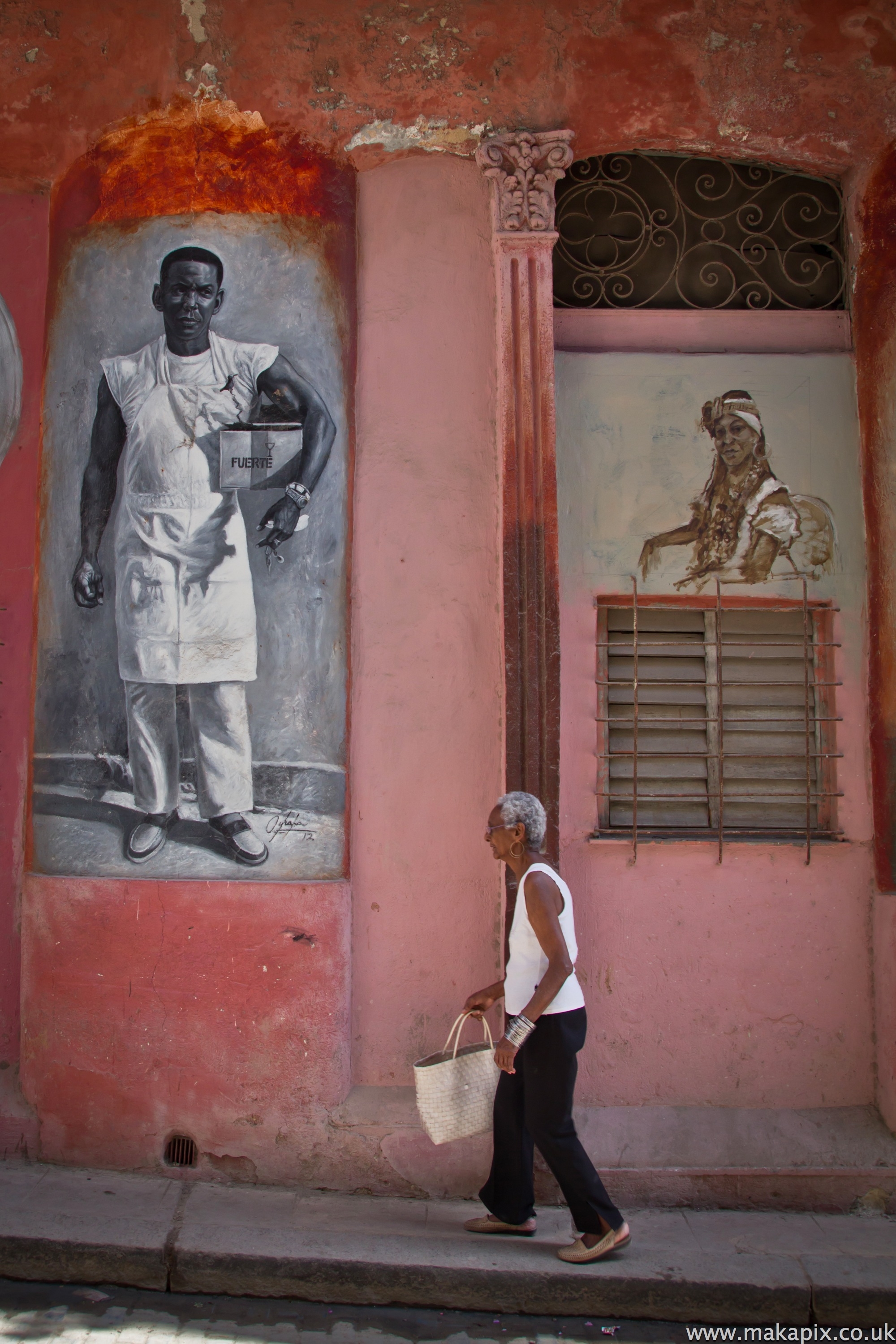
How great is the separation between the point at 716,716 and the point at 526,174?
2.71m

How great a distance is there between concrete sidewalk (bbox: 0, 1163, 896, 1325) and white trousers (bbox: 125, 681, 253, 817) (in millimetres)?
1664

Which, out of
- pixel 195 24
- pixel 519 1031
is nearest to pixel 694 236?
pixel 195 24

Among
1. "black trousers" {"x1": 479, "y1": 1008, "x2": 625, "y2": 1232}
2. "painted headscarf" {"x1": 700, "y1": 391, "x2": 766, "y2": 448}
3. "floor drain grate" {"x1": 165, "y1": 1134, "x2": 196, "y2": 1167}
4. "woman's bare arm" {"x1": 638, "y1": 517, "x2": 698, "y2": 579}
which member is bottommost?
"floor drain grate" {"x1": 165, "y1": 1134, "x2": 196, "y2": 1167}

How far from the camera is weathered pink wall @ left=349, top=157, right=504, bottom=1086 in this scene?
15.1 feet

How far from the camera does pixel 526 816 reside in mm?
3723

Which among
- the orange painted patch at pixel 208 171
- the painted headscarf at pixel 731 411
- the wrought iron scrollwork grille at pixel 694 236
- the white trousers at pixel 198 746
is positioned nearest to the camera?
the white trousers at pixel 198 746

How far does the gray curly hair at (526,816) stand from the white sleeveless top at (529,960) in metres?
0.10

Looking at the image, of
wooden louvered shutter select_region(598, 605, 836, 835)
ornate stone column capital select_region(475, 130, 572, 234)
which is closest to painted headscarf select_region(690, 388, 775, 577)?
wooden louvered shutter select_region(598, 605, 836, 835)

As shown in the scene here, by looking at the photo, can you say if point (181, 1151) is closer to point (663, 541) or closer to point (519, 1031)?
point (519, 1031)

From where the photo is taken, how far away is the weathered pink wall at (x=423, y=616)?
182 inches

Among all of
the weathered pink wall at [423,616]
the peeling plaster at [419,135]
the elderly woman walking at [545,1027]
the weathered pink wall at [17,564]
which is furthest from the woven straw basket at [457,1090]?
the peeling plaster at [419,135]
